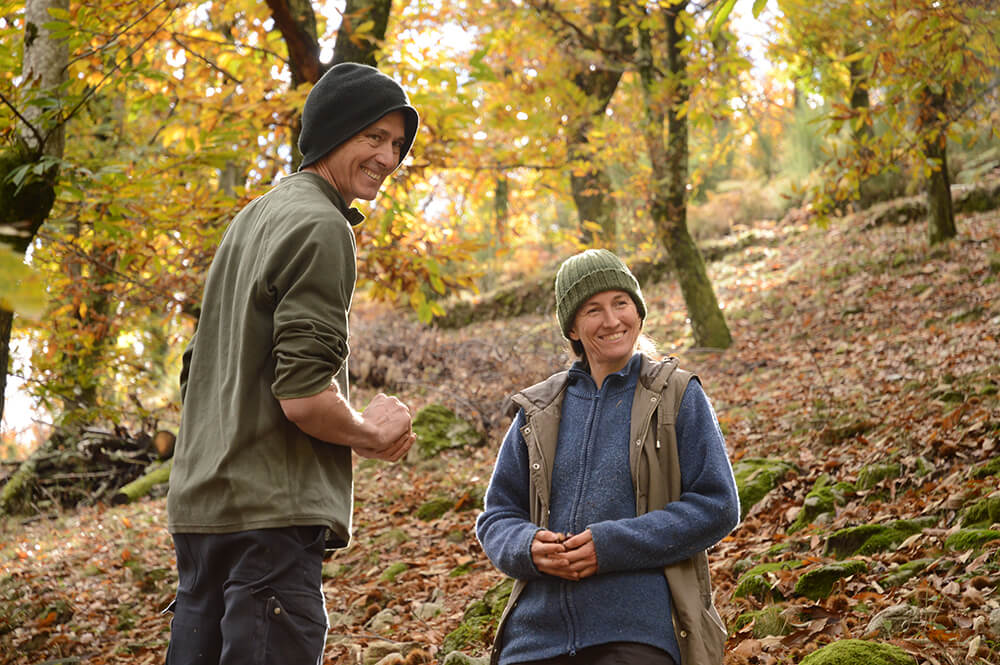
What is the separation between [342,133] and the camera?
8.02 feet

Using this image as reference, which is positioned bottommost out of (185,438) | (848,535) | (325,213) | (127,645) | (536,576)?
(127,645)

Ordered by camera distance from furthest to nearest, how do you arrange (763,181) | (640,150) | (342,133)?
(763,181) → (640,150) → (342,133)

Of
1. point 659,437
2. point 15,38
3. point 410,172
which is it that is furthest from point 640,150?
point 659,437

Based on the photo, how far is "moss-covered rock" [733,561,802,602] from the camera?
13.4 ft

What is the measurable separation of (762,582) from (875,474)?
1.55 metres

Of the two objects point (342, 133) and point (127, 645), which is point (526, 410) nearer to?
point (342, 133)

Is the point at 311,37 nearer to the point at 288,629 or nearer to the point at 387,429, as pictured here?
the point at 387,429

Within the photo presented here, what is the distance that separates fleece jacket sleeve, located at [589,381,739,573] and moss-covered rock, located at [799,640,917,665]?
1008 mm

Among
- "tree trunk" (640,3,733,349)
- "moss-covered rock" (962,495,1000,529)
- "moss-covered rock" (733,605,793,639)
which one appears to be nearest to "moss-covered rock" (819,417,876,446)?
"moss-covered rock" (962,495,1000,529)

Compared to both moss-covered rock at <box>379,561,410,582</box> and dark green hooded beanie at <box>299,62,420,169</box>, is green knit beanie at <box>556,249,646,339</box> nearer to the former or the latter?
dark green hooded beanie at <box>299,62,420,169</box>

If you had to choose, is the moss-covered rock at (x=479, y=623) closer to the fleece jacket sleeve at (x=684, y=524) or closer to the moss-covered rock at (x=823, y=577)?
the moss-covered rock at (x=823, y=577)

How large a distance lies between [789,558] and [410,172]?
4.15 metres

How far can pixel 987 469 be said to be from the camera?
4715 mm

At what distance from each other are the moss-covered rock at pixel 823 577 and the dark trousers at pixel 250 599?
109 inches
